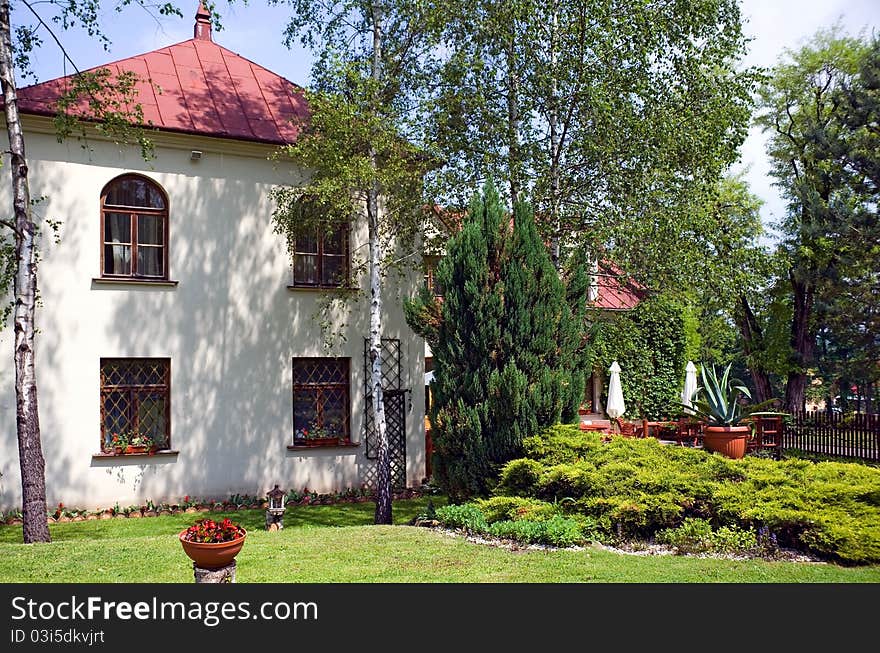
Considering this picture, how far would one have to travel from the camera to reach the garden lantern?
1109 cm

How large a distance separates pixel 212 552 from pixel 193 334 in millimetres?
8061

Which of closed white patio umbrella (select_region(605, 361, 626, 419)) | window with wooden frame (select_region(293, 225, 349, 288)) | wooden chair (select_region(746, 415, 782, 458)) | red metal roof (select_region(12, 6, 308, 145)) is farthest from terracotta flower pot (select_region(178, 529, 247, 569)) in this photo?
wooden chair (select_region(746, 415, 782, 458))

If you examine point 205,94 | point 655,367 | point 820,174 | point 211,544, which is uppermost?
point 820,174

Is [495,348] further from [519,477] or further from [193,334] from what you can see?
[193,334]

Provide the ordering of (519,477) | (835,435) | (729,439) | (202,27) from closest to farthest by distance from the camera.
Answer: (519,477), (729,439), (202,27), (835,435)

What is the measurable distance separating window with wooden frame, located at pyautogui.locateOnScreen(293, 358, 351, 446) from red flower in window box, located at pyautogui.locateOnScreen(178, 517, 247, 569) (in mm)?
8207

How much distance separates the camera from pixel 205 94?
572 inches

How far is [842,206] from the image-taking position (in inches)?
814

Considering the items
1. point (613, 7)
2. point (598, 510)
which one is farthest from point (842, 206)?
point (598, 510)

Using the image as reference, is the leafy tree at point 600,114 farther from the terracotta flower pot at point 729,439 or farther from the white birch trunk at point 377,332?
the terracotta flower pot at point 729,439

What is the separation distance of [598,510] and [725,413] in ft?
19.6

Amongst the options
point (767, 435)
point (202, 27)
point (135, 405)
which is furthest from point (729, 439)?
point (202, 27)
